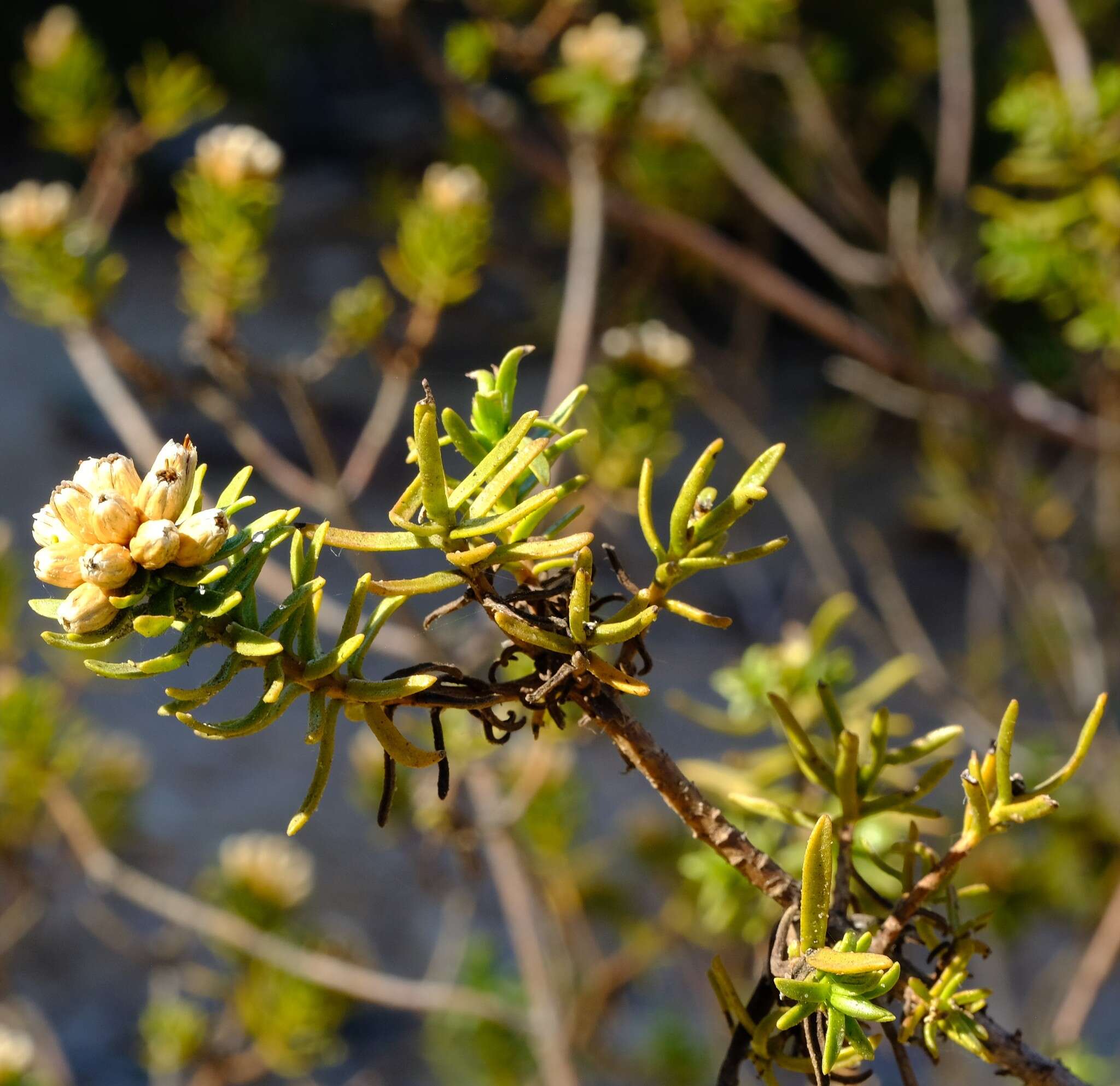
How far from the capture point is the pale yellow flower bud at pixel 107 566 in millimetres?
191

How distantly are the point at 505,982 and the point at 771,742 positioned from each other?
4.38ft

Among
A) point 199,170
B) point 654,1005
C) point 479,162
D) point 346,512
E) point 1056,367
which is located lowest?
point 654,1005

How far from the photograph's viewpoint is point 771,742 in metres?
2.30

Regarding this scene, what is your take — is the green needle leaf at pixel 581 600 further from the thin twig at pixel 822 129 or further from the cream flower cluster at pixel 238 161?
the thin twig at pixel 822 129

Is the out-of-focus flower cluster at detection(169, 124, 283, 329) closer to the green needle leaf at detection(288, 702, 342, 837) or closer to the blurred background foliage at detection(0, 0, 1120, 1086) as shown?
the blurred background foliage at detection(0, 0, 1120, 1086)

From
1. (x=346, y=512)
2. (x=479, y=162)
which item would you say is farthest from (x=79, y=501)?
(x=479, y=162)

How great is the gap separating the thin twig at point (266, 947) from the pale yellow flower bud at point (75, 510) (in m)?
0.58

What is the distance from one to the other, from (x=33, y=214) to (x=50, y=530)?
57 cm

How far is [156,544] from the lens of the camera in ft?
0.61

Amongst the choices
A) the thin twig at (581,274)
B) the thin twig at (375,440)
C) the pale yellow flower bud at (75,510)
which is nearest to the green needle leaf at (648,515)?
the pale yellow flower bud at (75,510)

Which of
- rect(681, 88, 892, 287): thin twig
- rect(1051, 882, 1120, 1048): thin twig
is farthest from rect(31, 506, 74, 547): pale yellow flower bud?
rect(681, 88, 892, 287): thin twig

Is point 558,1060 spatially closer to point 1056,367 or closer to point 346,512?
point 346,512

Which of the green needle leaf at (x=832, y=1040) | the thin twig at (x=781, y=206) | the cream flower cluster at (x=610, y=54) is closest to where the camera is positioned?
the green needle leaf at (x=832, y=1040)

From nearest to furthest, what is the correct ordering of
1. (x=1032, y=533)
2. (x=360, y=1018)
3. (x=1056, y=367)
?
(x=1056, y=367) < (x=1032, y=533) < (x=360, y=1018)
